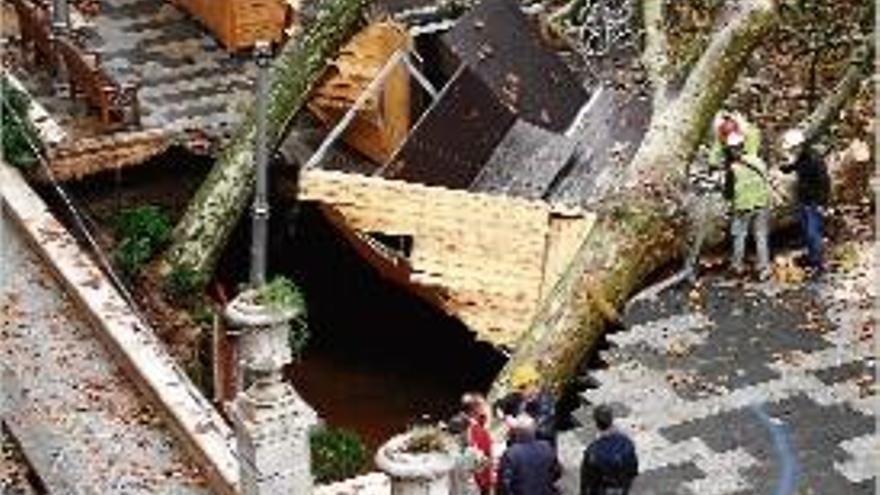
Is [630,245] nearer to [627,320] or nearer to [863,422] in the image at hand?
[627,320]

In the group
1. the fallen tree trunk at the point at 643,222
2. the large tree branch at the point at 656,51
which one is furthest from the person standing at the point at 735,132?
the large tree branch at the point at 656,51

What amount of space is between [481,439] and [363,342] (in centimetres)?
875

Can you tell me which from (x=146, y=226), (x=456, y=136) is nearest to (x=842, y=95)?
(x=456, y=136)

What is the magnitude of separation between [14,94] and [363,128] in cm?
418

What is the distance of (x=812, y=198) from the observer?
65.6 ft

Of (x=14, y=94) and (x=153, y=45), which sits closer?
(x=14, y=94)

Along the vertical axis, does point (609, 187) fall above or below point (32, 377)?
above

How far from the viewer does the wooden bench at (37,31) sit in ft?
86.1

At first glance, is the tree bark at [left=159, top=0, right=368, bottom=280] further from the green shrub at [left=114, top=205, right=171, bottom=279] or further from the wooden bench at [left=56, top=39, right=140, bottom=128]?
the wooden bench at [left=56, top=39, right=140, bottom=128]

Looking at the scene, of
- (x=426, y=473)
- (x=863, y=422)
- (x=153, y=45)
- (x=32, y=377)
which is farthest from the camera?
(x=153, y=45)

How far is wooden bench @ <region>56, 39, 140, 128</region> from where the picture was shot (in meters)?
24.5

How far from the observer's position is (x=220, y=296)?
2373cm

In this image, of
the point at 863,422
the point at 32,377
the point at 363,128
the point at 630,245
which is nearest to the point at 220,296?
the point at 363,128

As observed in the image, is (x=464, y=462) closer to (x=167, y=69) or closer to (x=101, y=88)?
(x=101, y=88)
